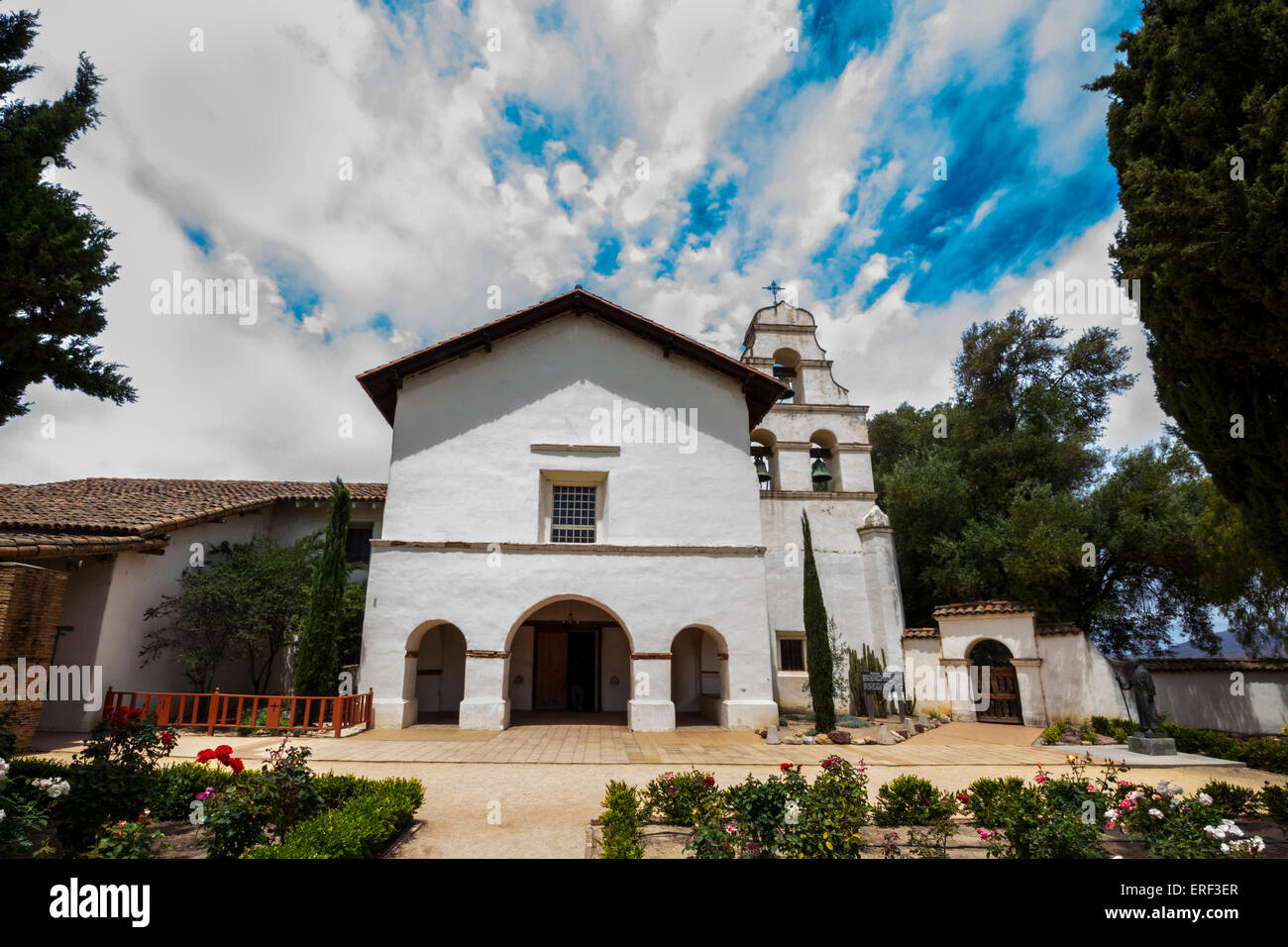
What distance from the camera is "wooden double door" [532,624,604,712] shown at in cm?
1695

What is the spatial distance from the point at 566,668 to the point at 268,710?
7479 millimetres

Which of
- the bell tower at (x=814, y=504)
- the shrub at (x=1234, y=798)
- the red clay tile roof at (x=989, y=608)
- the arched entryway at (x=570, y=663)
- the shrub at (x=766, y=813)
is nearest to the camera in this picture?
the shrub at (x=766, y=813)

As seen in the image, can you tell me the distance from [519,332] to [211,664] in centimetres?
1123

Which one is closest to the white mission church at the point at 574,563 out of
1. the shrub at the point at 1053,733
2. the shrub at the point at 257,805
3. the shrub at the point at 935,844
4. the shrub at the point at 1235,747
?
the shrub at the point at 1053,733

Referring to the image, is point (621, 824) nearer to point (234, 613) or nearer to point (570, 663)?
point (570, 663)

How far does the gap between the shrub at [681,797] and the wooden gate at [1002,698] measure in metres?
12.7

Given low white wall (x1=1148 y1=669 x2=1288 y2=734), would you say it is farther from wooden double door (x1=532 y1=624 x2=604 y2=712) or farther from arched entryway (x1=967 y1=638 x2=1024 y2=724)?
wooden double door (x1=532 y1=624 x2=604 y2=712)

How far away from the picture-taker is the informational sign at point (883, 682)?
15102mm

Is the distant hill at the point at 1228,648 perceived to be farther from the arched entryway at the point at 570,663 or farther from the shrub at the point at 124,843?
the shrub at the point at 124,843

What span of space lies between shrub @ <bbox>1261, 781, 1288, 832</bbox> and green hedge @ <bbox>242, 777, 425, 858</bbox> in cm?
933

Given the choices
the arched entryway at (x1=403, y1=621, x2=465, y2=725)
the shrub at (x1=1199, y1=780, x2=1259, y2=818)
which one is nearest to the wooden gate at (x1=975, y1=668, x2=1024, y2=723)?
the shrub at (x1=1199, y1=780, x2=1259, y2=818)

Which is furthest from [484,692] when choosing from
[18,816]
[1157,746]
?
[1157,746]
